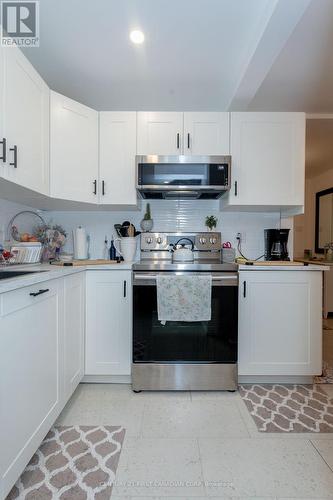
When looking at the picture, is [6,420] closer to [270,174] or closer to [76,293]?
[76,293]

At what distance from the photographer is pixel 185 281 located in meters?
1.92

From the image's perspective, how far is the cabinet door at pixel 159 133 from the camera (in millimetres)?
2256

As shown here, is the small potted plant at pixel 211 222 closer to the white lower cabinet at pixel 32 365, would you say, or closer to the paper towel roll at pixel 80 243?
the paper towel roll at pixel 80 243

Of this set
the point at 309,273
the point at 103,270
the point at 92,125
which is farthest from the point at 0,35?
the point at 309,273

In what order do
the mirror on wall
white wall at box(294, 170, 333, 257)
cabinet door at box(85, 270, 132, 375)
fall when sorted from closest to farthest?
1. cabinet door at box(85, 270, 132, 375)
2. the mirror on wall
3. white wall at box(294, 170, 333, 257)

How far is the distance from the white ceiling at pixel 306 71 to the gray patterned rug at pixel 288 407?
230cm

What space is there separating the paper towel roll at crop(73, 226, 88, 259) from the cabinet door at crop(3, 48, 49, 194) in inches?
22.7

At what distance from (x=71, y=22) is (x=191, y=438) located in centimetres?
241

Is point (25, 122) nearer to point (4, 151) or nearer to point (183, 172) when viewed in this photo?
point (4, 151)

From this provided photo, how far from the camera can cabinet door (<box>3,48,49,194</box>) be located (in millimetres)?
1416

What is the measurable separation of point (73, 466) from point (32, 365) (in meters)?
0.54

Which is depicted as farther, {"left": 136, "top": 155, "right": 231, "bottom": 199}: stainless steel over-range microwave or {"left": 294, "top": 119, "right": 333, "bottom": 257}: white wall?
{"left": 294, "top": 119, "right": 333, "bottom": 257}: white wall

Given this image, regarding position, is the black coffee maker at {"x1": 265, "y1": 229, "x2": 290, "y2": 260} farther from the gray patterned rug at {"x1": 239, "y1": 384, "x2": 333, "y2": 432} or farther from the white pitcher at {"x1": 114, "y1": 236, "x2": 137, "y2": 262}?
the white pitcher at {"x1": 114, "y1": 236, "x2": 137, "y2": 262}

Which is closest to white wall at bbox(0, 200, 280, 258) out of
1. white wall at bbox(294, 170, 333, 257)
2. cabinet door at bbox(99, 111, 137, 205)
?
cabinet door at bbox(99, 111, 137, 205)
